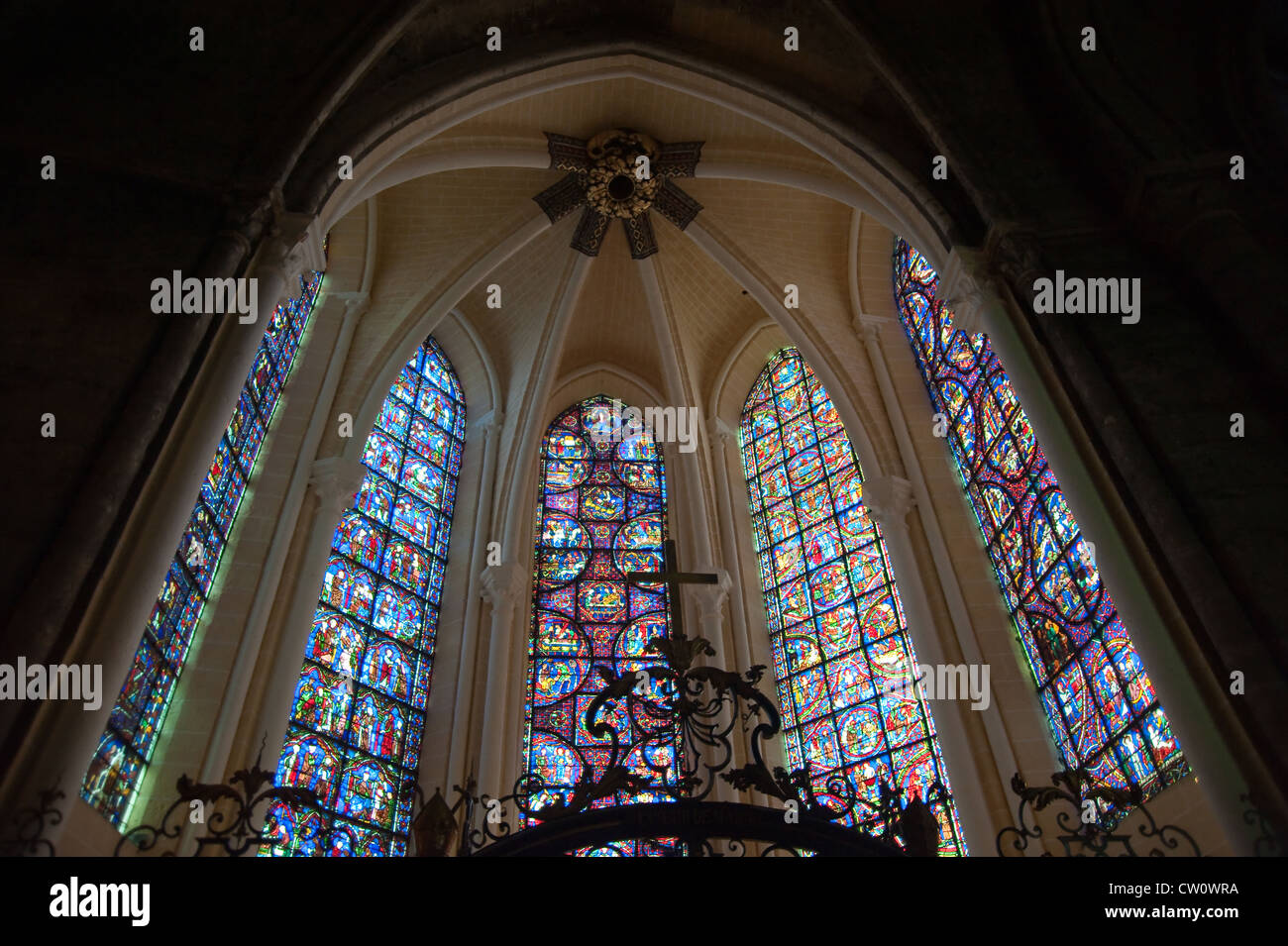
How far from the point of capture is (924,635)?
30.6 feet

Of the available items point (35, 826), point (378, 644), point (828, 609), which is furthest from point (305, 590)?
point (828, 609)

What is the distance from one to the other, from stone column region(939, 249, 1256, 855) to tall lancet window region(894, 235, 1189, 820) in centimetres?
122

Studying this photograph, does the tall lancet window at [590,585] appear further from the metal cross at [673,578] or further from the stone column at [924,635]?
the metal cross at [673,578]

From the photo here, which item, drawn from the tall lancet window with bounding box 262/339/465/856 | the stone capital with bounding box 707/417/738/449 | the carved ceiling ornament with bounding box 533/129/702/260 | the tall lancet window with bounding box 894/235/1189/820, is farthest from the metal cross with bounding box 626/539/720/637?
the carved ceiling ornament with bounding box 533/129/702/260

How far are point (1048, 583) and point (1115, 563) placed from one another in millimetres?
3107

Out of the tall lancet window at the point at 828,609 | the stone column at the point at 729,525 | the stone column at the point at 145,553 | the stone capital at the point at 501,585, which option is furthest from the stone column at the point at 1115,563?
the stone capital at the point at 501,585

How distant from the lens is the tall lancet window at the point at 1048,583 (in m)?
7.15

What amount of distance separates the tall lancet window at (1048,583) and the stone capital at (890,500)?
2.08 feet

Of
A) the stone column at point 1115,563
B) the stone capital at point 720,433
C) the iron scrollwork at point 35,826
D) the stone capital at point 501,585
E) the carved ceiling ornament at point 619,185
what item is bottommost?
the iron scrollwork at point 35,826

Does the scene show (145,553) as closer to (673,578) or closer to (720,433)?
(673,578)

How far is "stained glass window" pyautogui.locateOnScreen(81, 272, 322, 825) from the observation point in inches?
269

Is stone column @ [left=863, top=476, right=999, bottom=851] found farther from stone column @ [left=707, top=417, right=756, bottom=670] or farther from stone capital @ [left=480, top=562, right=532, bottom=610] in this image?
stone capital @ [left=480, top=562, right=532, bottom=610]
